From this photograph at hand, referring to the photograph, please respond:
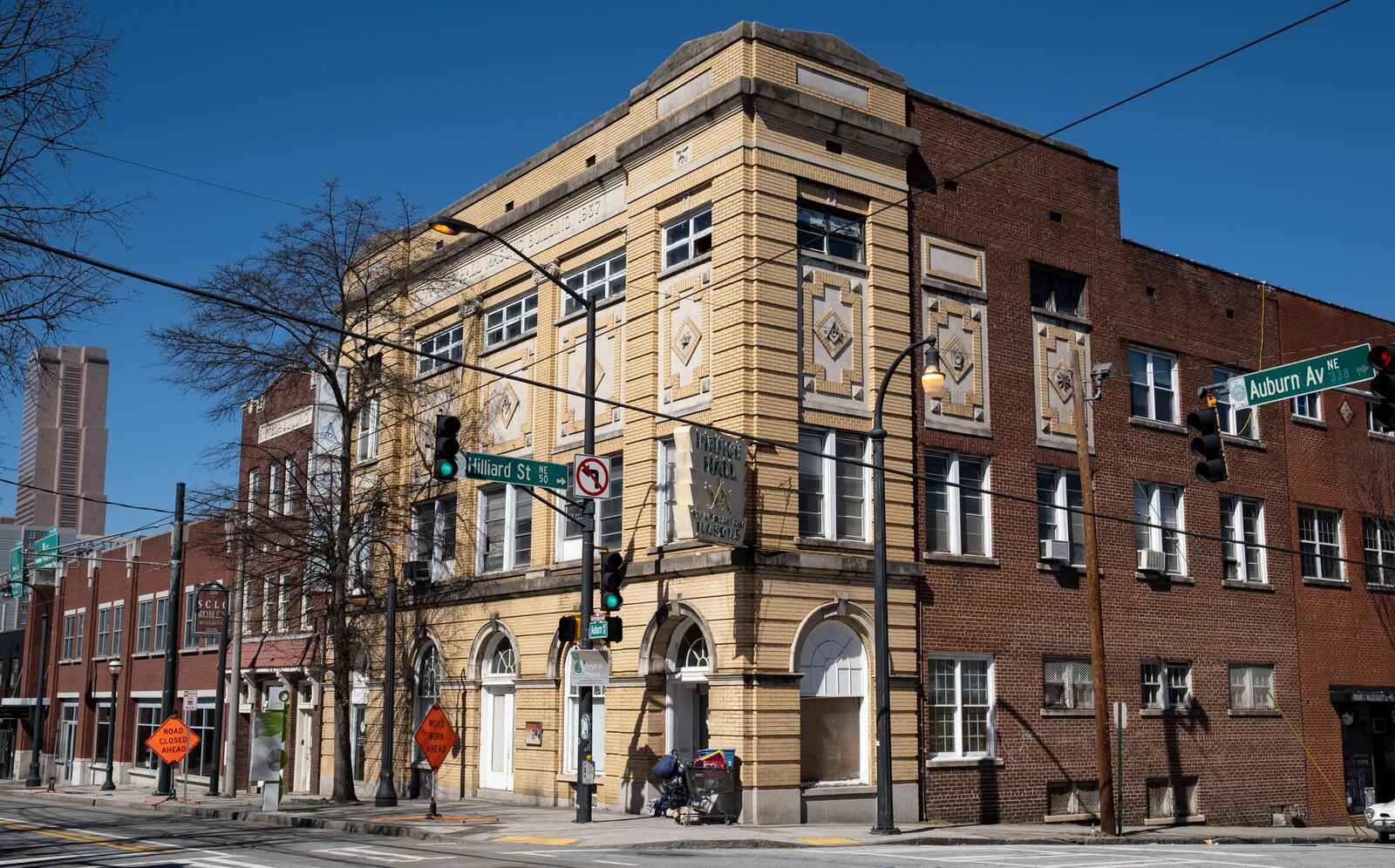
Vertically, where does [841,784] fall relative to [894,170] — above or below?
below

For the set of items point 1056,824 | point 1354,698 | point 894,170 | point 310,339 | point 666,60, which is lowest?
point 1056,824

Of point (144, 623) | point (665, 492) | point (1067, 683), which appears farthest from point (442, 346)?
point (144, 623)

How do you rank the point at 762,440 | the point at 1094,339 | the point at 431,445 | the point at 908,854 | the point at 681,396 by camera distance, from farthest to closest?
the point at 431,445 < the point at 1094,339 < the point at 681,396 < the point at 762,440 < the point at 908,854

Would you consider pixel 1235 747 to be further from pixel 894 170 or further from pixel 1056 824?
pixel 894 170

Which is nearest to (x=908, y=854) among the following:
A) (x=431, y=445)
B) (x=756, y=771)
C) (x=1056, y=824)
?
(x=756, y=771)

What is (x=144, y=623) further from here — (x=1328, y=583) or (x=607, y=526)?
(x=1328, y=583)

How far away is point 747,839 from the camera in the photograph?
67.5ft

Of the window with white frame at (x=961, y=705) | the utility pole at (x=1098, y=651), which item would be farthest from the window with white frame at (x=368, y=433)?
the utility pole at (x=1098, y=651)

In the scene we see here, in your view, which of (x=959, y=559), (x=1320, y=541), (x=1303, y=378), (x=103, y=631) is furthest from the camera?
(x=103, y=631)

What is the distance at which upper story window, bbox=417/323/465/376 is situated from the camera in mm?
34000

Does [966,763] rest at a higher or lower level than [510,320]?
lower

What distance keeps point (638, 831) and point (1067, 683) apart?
1097 centimetres

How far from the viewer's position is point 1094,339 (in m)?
30.7

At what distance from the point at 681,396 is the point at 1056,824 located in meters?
11.2
